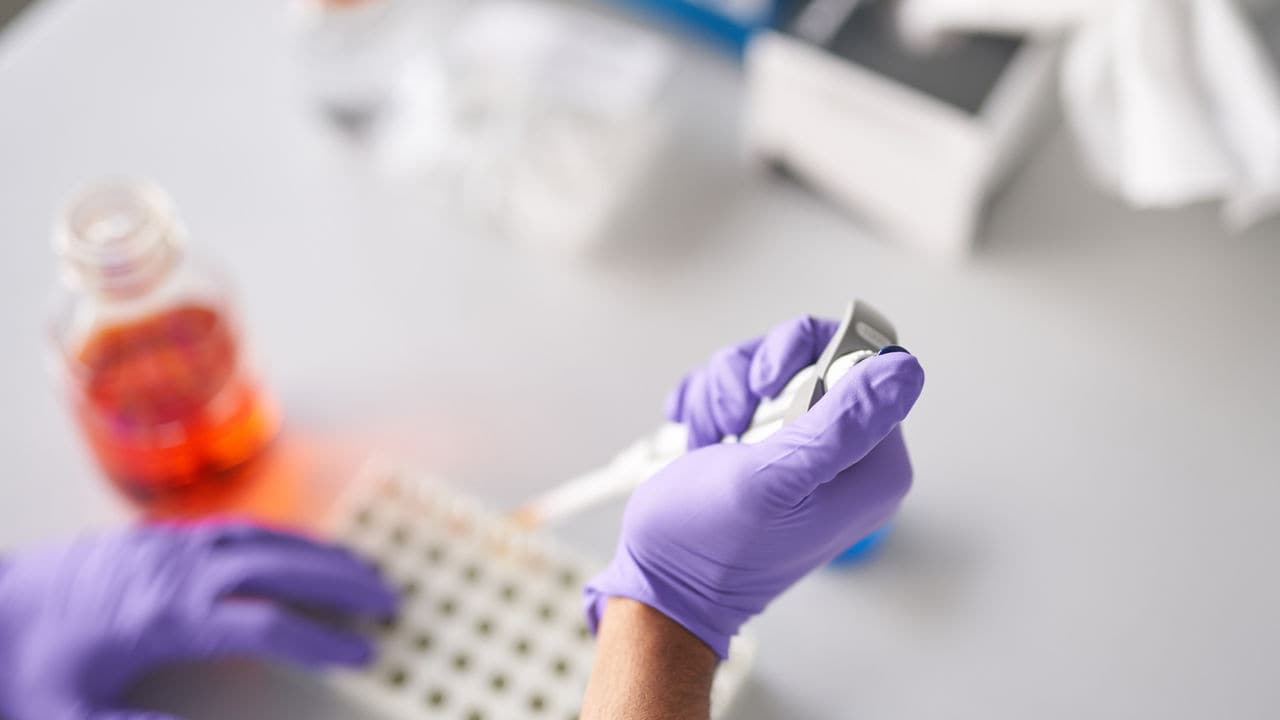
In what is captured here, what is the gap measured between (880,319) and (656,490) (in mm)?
163

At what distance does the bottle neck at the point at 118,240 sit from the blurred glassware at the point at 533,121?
13.3 inches

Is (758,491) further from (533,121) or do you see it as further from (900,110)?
(533,121)

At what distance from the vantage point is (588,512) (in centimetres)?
101

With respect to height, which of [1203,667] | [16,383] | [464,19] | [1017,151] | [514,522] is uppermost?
[1017,151]

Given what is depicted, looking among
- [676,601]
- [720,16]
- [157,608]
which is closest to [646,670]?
[676,601]

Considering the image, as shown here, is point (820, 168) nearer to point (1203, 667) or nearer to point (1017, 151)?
point (1017, 151)

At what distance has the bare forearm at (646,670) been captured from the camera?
0.65 m

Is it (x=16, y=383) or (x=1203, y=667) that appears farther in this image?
(x=16, y=383)

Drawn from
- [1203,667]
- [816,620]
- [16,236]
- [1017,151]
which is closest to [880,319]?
[816,620]

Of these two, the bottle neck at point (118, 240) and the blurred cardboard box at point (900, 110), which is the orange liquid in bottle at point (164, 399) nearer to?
the bottle neck at point (118, 240)

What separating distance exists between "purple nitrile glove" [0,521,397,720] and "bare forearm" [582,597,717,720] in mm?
299

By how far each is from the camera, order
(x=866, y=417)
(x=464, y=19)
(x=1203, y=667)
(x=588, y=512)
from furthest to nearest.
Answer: (x=464, y=19)
(x=588, y=512)
(x=1203, y=667)
(x=866, y=417)

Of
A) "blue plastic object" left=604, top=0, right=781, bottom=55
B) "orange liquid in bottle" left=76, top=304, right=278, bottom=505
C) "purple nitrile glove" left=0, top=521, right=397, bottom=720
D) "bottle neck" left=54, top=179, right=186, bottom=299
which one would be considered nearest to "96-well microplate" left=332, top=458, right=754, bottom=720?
"purple nitrile glove" left=0, top=521, right=397, bottom=720

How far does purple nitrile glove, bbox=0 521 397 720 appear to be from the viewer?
0.88 metres
